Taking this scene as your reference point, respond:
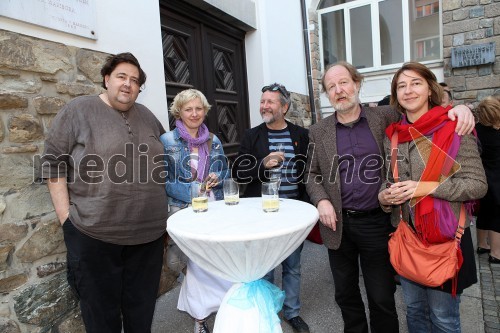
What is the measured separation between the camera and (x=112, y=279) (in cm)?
201

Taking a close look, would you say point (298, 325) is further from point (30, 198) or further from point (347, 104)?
point (30, 198)

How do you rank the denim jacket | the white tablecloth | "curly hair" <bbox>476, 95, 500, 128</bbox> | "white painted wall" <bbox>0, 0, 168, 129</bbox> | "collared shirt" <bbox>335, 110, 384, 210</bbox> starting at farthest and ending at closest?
1. "curly hair" <bbox>476, 95, 500, 128</bbox>
2. "white painted wall" <bbox>0, 0, 168, 129</bbox>
3. the denim jacket
4. "collared shirt" <bbox>335, 110, 384, 210</bbox>
5. the white tablecloth

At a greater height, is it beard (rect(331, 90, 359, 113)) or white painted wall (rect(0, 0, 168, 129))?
white painted wall (rect(0, 0, 168, 129))

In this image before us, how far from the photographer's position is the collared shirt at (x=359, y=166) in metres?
1.99

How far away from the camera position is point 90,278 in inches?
75.8

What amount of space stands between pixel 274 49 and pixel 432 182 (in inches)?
169

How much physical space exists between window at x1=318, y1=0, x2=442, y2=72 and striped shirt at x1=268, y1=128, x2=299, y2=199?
5.67 metres

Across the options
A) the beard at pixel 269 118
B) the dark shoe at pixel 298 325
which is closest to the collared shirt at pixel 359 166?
the beard at pixel 269 118

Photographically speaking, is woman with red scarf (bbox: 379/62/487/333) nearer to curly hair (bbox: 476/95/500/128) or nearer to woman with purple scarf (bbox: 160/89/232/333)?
woman with purple scarf (bbox: 160/89/232/333)

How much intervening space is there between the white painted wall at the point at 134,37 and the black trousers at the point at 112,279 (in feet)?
4.53

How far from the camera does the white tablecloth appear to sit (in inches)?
58.5

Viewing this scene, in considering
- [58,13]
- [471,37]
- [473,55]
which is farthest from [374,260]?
[471,37]

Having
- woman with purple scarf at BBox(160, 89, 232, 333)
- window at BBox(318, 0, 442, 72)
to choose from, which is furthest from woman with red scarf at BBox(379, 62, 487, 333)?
window at BBox(318, 0, 442, 72)

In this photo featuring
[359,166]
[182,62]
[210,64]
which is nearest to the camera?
[359,166]
